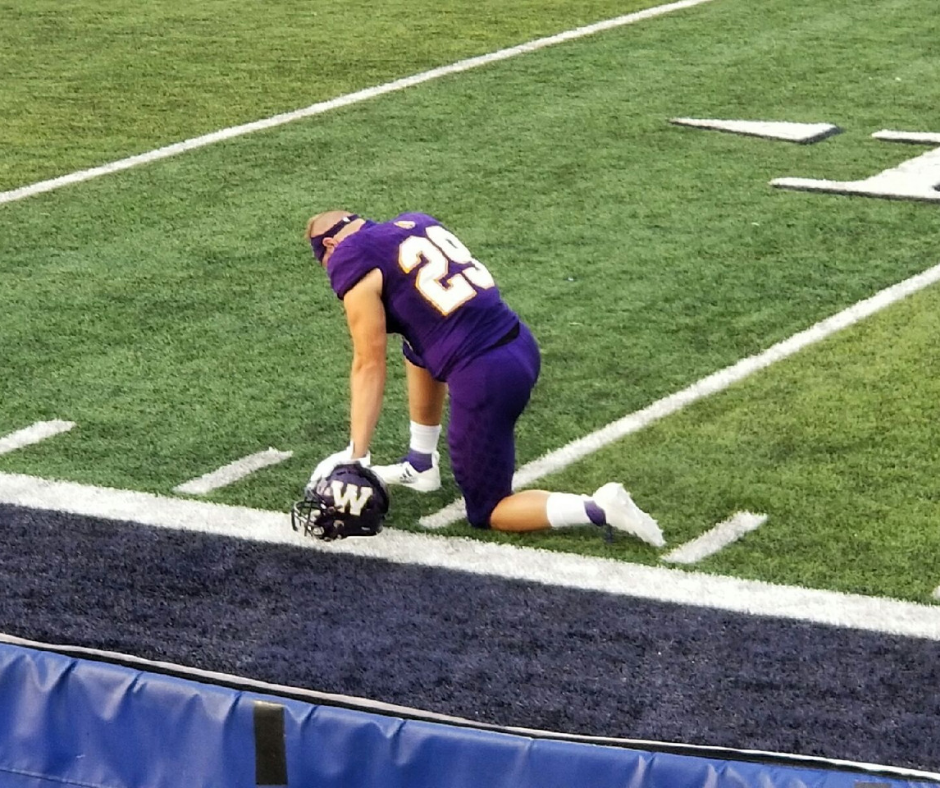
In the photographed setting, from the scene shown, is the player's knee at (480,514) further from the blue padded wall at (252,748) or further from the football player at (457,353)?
the blue padded wall at (252,748)

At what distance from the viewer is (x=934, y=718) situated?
453 cm

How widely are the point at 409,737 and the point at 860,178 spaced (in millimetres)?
6997

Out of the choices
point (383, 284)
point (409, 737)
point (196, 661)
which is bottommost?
point (196, 661)

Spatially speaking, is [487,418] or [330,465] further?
[330,465]

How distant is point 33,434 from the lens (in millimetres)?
6680

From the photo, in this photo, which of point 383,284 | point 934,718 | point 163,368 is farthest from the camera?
point 163,368

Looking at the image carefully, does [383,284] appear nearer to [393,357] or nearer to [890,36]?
[393,357]

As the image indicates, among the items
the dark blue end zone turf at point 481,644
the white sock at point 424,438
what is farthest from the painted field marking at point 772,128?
the dark blue end zone turf at point 481,644

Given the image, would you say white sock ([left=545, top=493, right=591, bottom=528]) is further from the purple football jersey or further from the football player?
the purple football jersey

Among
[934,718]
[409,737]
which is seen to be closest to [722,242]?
[934,718]

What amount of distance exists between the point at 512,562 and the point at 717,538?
702mm

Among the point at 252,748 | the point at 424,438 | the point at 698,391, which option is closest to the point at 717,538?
the point at 424,438

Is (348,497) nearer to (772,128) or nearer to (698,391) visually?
(698,391)

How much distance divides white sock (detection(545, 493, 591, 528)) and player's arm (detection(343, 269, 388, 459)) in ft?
2.18
